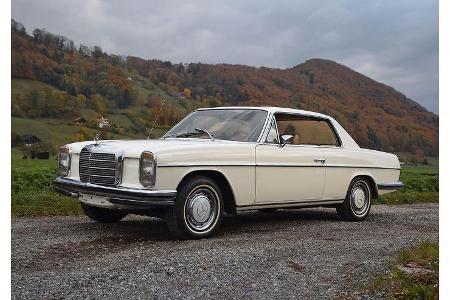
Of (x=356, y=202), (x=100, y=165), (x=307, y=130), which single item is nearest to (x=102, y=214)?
(x=100, y=165)

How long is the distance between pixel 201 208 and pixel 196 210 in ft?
0.22

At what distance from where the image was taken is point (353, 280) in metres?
4.23

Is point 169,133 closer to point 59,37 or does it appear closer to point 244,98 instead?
point 244,98

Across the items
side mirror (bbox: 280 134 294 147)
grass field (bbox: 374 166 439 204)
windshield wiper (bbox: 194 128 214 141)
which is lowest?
grass field (bbox: 374 166 439 204)

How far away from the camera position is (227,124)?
6.83m

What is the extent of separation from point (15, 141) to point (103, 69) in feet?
51.4

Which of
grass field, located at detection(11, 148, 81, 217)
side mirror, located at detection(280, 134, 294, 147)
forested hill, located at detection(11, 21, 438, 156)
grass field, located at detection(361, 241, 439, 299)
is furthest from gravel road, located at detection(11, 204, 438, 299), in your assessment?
forested hill, located at detection(11, 21, 438, 156)

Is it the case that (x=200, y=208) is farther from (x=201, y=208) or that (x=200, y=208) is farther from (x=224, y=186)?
(x=224, y=186)

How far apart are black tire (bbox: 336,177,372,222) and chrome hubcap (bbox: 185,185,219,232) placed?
109 inches

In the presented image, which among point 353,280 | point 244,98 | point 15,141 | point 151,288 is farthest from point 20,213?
point 15,141

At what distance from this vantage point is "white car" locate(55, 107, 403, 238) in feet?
18.4

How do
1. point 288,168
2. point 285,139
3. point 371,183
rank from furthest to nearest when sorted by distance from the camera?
point 371,183
point 288,168
point 285,139

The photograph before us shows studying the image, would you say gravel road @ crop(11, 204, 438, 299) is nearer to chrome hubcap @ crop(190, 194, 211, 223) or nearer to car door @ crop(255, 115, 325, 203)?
chrome hubcap @ crop(190, 194, 211, 223)

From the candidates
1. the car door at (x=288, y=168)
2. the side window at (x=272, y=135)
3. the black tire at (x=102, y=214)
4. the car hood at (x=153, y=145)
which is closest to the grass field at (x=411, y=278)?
the car door at (x=288, y=168)
